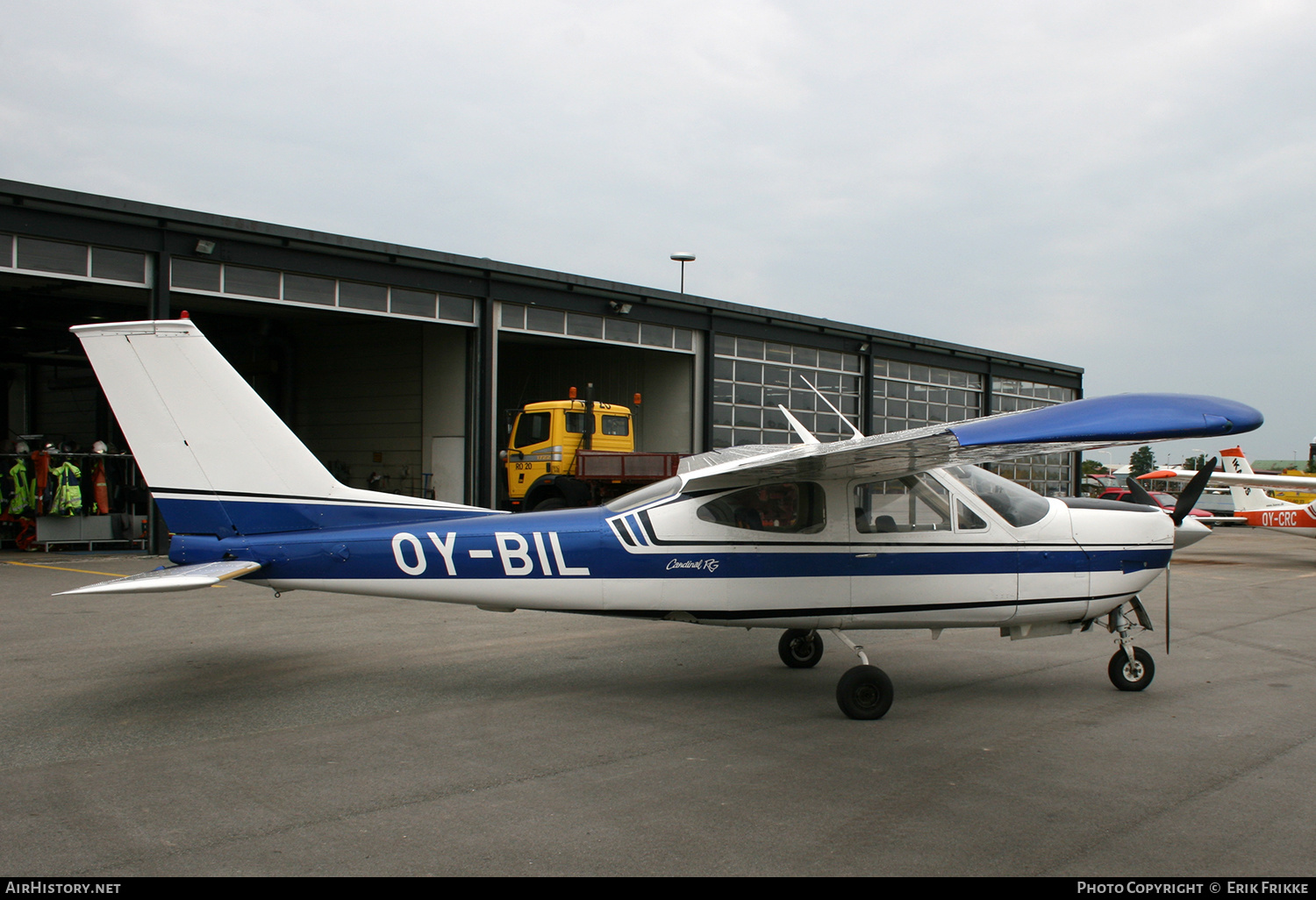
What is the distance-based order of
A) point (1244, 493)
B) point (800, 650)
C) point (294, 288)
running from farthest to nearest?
1. point (1244, 493)
2. point (294, 288)
3. point (800, 650)

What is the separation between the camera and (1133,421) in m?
4.24

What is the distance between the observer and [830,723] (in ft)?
19.1

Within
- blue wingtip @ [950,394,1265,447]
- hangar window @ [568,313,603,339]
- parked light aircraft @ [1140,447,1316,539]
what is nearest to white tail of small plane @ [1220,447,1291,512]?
parked light aircraft @ [1140,447,1316,539]

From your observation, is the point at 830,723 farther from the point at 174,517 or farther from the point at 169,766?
the point at 174,517

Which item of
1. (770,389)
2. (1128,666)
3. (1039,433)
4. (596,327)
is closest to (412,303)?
(596,327)

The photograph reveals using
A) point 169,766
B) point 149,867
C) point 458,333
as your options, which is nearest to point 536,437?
point 458,333

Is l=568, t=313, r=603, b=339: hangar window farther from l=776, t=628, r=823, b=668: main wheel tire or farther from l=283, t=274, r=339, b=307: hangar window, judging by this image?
l=776, t=628, r=823, b=668: main wheel tire

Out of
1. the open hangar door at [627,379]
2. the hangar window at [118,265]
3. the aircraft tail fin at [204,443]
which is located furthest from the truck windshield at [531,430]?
the aircraft tail fin at [204,443]

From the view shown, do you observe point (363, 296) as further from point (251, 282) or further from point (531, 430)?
point (531, 430)

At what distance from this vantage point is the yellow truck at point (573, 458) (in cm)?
1750

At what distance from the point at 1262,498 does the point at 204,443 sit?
24521 millimetres

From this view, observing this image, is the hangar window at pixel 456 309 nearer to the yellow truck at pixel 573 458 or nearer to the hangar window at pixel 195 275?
the yellow truck at pixel 573 458

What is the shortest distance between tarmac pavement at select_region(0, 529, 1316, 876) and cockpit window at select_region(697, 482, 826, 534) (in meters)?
1.26

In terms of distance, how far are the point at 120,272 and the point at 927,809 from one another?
16.3 metres
